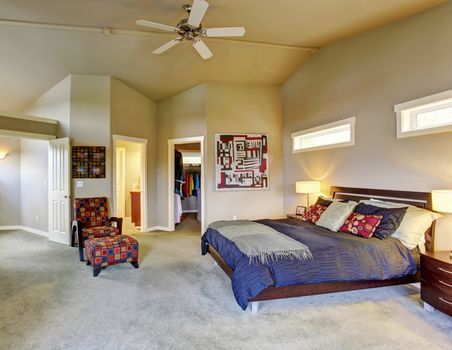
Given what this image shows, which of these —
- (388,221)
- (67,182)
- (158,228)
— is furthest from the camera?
(158,228)

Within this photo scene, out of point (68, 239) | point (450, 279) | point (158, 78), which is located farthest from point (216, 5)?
point (68, 239)

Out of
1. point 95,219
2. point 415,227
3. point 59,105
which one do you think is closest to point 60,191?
point 95,219

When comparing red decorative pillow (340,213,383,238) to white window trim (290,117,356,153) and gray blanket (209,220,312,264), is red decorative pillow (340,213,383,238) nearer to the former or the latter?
gray blanket (209,220,312,264)

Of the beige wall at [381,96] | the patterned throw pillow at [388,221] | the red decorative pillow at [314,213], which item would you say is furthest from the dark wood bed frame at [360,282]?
the red decorative pillow at [314,213]

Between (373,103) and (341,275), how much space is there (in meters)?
2.48

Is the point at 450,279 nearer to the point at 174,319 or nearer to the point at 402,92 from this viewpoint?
the point at 402,92

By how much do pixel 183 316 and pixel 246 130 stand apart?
13.6 ft

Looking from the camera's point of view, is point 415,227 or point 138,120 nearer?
point 415,227

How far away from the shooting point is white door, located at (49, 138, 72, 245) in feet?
16.8

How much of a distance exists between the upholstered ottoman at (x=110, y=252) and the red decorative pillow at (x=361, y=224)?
9.33ft

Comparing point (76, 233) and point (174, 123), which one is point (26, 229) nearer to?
point (76, 233)

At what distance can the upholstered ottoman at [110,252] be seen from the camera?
3580mm

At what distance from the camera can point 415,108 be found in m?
3.34

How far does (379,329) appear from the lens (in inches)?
93.2
